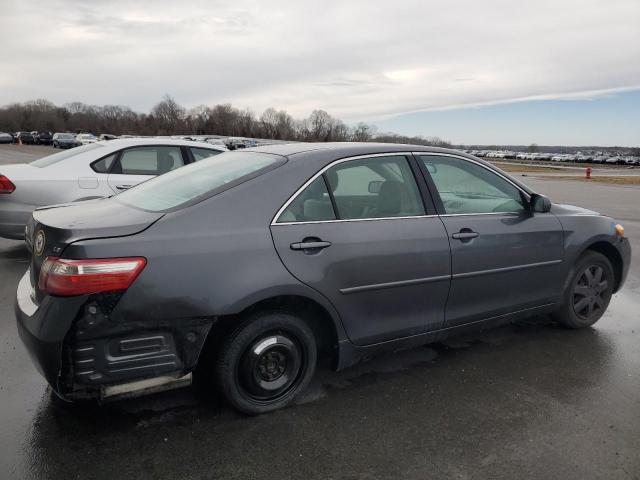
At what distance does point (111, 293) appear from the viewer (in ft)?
8.03

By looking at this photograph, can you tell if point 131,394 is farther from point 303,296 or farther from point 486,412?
point 486,412

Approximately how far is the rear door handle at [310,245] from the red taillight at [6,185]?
15.0 ft

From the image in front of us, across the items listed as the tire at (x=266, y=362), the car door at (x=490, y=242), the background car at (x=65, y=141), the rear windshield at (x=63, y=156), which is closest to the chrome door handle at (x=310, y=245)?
the tire at (x=266, y=362)

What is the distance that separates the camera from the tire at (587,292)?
4328 millimetres

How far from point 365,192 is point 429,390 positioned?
1387mm

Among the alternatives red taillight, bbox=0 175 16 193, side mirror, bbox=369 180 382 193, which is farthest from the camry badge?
red taillight, bbox=0 175 16 193

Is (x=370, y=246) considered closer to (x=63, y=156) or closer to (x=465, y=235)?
(x=465, y=235)

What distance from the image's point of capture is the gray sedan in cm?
249

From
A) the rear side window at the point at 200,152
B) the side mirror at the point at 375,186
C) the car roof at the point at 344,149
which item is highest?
the car roof at the point at 344,149

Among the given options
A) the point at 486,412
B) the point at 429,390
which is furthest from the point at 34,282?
the point at 486,412

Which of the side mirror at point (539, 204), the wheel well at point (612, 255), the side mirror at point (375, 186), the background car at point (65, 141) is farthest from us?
the background car at point (65, 141)

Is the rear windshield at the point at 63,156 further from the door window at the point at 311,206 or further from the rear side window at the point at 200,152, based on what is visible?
the door window at the point at 311,206

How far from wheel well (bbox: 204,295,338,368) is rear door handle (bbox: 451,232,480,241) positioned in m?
1.09

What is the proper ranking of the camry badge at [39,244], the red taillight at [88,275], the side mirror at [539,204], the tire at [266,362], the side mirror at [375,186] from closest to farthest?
the red taillight at [88,275] < the camry badge at [39,244] < the tire at [266,362] < the side mirror at [375,186] < the side mirror at [539,204]
